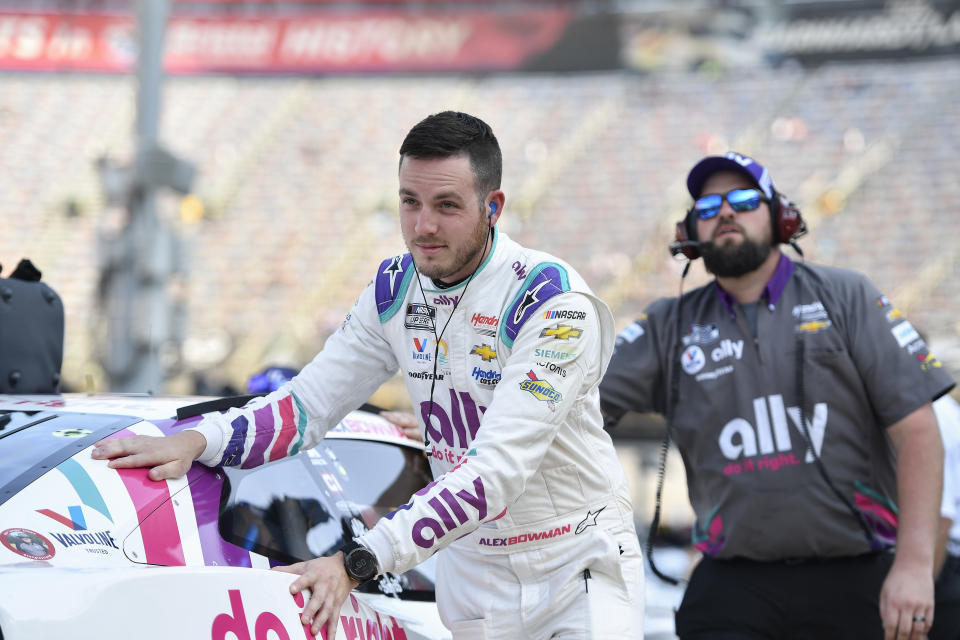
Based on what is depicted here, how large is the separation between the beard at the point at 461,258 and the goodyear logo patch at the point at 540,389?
318 millimetres

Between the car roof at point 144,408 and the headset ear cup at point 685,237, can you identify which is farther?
the headset ear cup at point 685,237

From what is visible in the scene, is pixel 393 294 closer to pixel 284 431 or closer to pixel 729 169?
pixel 284 431

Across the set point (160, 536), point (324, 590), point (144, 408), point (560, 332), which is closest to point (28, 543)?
point (160, 536)

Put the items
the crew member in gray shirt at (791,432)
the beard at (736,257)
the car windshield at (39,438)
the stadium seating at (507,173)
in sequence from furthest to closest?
the stadium seating at (507,173) < the beard at (736,257) < the crew member in gray shirt at (791,432) < the car windshield at (39,438)

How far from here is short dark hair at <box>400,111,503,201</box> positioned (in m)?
2.31

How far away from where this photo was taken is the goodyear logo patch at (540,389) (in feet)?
7.27

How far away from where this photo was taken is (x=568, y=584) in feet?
7.68

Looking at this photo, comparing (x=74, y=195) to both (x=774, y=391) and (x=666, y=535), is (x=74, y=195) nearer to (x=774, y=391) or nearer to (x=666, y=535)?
(x=666, y=535)

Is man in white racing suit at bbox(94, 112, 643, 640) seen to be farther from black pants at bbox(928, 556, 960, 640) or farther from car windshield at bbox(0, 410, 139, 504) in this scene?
black pants at bbox(928, 556, 960, 640)

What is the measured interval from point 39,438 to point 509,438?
1014 millimetres

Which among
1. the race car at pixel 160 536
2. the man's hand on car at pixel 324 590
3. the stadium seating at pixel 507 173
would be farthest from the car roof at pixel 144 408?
the stadium seating at pixel 507 173

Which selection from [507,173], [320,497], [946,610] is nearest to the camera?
[320,497]

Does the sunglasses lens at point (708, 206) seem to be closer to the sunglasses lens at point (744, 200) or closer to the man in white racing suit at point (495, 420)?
the sunglasses lens at point (744, 200)

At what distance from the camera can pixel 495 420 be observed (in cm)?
219
